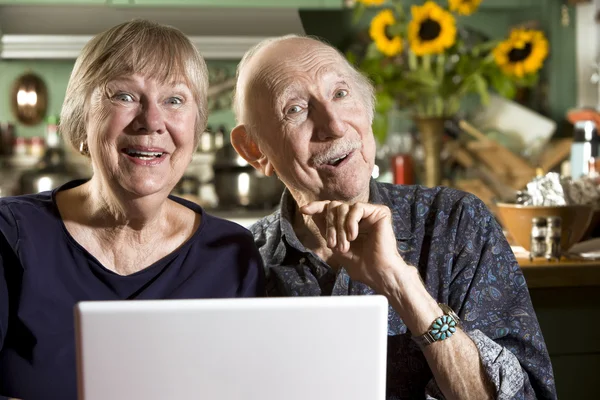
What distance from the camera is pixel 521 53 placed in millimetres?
2979

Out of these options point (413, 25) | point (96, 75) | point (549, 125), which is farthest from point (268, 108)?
point (549, 125)

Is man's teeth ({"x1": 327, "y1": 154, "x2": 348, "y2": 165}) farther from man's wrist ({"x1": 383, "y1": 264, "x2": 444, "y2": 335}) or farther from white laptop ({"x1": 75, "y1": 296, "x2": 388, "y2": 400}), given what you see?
white laptop ({"x1": 75, "y1": 296, "x2": 388, "y2": 400})

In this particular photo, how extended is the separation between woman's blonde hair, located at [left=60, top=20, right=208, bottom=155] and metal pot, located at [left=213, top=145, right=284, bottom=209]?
2994 mm

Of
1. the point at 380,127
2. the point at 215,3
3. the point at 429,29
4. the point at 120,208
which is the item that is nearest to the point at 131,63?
the point at 120,208

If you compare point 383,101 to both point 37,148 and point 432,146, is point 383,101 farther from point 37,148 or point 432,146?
point 37,148

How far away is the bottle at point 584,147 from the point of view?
239 centimetres

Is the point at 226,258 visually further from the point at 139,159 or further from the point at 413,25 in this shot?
the point at 413,25

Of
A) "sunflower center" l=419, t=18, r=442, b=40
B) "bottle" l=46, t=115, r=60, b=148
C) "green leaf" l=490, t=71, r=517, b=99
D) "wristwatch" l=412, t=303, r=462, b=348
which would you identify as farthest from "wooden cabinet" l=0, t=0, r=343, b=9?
"wristwatch" l=412, t=303, r=462, b=348

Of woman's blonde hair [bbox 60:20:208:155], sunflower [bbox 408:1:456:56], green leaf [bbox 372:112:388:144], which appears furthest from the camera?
green leaf [bbox 372:112:388:144]

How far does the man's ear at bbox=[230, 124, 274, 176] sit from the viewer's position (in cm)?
148

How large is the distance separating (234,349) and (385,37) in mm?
2596

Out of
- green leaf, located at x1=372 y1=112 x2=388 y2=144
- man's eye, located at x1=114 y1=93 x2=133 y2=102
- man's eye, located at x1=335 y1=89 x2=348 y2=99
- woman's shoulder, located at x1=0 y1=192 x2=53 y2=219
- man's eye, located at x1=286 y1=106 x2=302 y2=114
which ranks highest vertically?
man's eye, located at x1=114 y1=93 x2=133 y2=102

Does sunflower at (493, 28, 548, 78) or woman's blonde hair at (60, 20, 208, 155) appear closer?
woman's blonde hair at (60, 20, 208, 155)

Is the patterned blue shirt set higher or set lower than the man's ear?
lower
